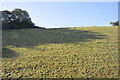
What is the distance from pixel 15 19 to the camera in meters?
22.4

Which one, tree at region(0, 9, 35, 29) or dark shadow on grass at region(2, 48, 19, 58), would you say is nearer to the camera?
dark shadow on grass at region(2, 48, 19, 58)

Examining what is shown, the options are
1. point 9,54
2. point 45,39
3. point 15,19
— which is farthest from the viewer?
point 15,19

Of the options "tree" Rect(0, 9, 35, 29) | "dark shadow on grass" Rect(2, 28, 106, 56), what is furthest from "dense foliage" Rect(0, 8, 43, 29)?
"dark shadow on grass" Rect(2, 28, 106, 56)

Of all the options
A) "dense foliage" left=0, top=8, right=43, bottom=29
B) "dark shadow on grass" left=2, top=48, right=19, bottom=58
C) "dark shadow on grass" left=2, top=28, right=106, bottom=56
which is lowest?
"dark shadow on grass" left=2, top=48, right=19, bottom=58

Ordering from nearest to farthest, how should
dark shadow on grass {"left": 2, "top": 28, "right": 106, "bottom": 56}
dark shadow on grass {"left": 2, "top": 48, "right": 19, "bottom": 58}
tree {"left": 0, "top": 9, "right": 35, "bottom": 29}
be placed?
dark shadow on grass {"left": 2, "top": 48, "right": 19, "bottom": 58}, dark shadow on grass {"left": 2, "top": 28, "right": 106, "bottom": 56}, tree {"left": 0, "top": 9, "right": 35, "bottom": 29}

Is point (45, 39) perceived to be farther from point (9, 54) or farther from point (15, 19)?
point (15, 19)

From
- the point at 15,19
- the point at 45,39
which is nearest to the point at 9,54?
the point at 45,39

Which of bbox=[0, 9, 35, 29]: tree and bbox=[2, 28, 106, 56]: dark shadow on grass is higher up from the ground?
bbox=[0, 9, 35, 29]: tree

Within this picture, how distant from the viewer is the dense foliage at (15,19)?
812 inches

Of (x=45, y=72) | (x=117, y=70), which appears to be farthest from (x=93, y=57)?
(x=45, y=72)

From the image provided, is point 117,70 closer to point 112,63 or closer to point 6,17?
point 112,63

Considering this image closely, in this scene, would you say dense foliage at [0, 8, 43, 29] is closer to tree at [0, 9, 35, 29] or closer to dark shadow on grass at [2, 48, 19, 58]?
tree at [0, 9, 35, 29]

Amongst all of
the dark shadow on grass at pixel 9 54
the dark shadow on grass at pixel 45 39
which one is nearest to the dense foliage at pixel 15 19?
the dark shadow on grass at pixel 45 39

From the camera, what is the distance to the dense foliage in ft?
67.7
